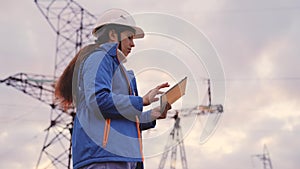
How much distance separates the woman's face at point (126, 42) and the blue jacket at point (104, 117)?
0.17 meters

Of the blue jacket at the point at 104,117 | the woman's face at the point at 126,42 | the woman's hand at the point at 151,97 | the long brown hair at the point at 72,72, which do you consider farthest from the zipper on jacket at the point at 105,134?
the woman's face at the point at 126,42

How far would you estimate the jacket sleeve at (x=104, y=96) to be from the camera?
222 cm

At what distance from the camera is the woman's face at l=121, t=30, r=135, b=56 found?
2557 millimetres

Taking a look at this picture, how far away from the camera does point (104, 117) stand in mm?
2254

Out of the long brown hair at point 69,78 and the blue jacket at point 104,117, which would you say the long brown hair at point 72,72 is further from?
the blue jacket at point 104,117

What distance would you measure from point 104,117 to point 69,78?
45cm

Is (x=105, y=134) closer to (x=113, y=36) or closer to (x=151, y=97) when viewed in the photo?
(x=151, y=97)

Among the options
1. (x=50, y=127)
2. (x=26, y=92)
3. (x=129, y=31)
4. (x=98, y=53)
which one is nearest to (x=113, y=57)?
(x=98, y=53)

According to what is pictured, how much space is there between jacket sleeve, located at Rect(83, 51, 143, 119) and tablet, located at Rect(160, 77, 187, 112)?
0.39 feet

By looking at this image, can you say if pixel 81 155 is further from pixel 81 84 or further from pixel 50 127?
pixel 50 127

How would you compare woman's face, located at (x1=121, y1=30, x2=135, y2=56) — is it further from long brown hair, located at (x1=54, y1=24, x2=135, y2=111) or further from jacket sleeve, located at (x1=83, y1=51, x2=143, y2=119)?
jacket sleeve, located at (x1=83, y1=51, x2=143, y2=119)

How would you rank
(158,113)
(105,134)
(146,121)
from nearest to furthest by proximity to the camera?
(105,134), (158,113), (146,121)

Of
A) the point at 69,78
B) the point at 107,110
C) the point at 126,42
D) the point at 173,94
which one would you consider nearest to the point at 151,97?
the point at 173,94

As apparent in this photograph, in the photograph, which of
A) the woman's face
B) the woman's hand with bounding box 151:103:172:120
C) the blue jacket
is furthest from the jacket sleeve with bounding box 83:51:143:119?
the woman's face
